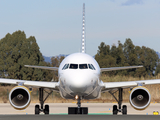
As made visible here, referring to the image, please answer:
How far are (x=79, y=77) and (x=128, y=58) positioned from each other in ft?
272

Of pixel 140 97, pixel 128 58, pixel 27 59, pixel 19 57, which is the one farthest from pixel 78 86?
pixel 128 58

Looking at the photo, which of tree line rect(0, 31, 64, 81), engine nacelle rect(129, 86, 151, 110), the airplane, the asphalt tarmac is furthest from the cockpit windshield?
tree line rect(0, 31, 64, 81)

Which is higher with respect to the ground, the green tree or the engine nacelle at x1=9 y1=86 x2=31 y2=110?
the green tree

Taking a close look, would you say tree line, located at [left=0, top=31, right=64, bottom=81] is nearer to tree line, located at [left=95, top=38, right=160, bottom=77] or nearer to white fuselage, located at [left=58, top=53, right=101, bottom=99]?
tree line, located at [left=95, top=38, right=160, bottom=77]

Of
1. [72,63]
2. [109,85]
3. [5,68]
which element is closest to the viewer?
[72,63]

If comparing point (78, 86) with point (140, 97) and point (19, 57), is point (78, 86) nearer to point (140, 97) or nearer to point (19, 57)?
point (140, 97)

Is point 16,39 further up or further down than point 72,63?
further up

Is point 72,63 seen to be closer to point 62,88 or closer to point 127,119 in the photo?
point 62,88

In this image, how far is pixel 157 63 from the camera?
10525cm

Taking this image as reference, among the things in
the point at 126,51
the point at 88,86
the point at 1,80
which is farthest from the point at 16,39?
the point at 88,86

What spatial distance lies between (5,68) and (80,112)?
189 ft

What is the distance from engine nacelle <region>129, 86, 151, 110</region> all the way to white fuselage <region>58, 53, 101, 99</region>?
6.25 ft

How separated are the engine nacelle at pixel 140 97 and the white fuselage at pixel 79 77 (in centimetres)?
190

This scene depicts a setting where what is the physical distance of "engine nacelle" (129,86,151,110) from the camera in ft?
57.1
